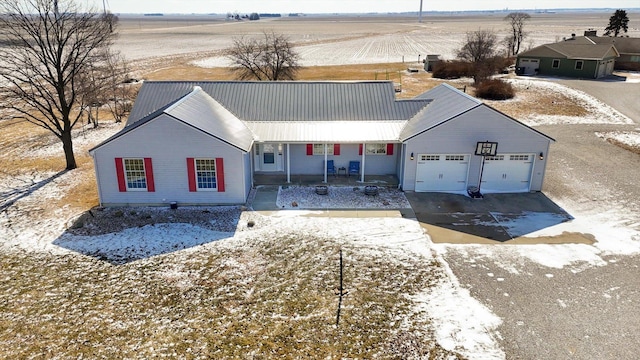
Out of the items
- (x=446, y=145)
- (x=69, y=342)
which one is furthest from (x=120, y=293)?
(x=446, y=145)

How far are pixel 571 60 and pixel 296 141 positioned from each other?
144 feet

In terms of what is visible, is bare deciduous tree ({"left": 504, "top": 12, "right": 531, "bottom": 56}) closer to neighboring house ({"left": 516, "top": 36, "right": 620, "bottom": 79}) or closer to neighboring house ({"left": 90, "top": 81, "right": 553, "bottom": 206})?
neighboring house ({"left": 516, "top": 36, "right": 620, "bottom": 79})

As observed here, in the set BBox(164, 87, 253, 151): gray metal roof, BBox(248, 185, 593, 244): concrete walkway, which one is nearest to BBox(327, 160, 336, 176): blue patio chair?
BBox(248, 185, 593, 244): concrete walkway

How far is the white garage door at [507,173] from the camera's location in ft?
67.5

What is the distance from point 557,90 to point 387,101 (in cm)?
2819

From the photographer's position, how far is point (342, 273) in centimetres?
1407

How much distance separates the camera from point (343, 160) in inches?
884

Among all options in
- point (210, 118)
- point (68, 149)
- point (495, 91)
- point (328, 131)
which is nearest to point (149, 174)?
point (210, 118)

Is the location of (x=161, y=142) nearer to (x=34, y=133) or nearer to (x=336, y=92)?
(x=336, y=92)

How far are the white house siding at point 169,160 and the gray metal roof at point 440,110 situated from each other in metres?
8.02

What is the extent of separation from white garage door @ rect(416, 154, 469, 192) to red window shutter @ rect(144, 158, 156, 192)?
12.0m

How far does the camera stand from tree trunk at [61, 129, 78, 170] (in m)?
23.5

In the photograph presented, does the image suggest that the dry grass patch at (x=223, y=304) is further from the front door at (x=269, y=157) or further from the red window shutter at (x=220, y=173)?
the front door at (x=269, y=157)

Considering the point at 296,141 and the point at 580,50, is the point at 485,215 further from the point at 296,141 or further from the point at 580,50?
the point at 580,50
